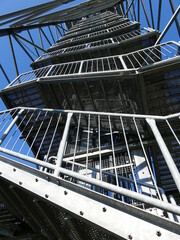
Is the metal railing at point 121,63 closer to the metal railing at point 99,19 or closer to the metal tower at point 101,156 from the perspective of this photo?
the metal tower at point 101,156

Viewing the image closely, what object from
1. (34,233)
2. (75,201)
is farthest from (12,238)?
(75,201)

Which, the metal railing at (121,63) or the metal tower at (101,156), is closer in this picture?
the metal tower at (101,156)

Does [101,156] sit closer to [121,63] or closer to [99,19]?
[121,63]

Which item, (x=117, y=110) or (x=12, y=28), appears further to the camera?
(x=12, y=28)

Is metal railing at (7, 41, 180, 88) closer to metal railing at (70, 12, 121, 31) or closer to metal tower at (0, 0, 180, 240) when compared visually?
metal tower at (0, 0, 180, 240)

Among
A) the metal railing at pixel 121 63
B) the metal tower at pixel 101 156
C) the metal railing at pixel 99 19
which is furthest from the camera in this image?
the metal railing at pixel 99 19

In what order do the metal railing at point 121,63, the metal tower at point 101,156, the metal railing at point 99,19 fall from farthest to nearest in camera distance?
the metal railing at point 99,19
the metal railing at point 121,63
the metal tower at point 101,156

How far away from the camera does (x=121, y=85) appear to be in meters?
6.25

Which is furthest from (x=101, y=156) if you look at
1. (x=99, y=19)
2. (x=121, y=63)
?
(x=99, y=19)

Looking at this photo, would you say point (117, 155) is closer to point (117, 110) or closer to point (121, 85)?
point (117, 110)

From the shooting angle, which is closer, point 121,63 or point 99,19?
point 121,63

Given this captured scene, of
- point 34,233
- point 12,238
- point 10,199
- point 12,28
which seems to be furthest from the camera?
point 12,28

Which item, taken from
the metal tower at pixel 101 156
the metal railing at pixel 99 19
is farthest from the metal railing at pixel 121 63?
the metal railing at pixel 99 19

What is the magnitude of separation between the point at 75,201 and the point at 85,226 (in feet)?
2.50
